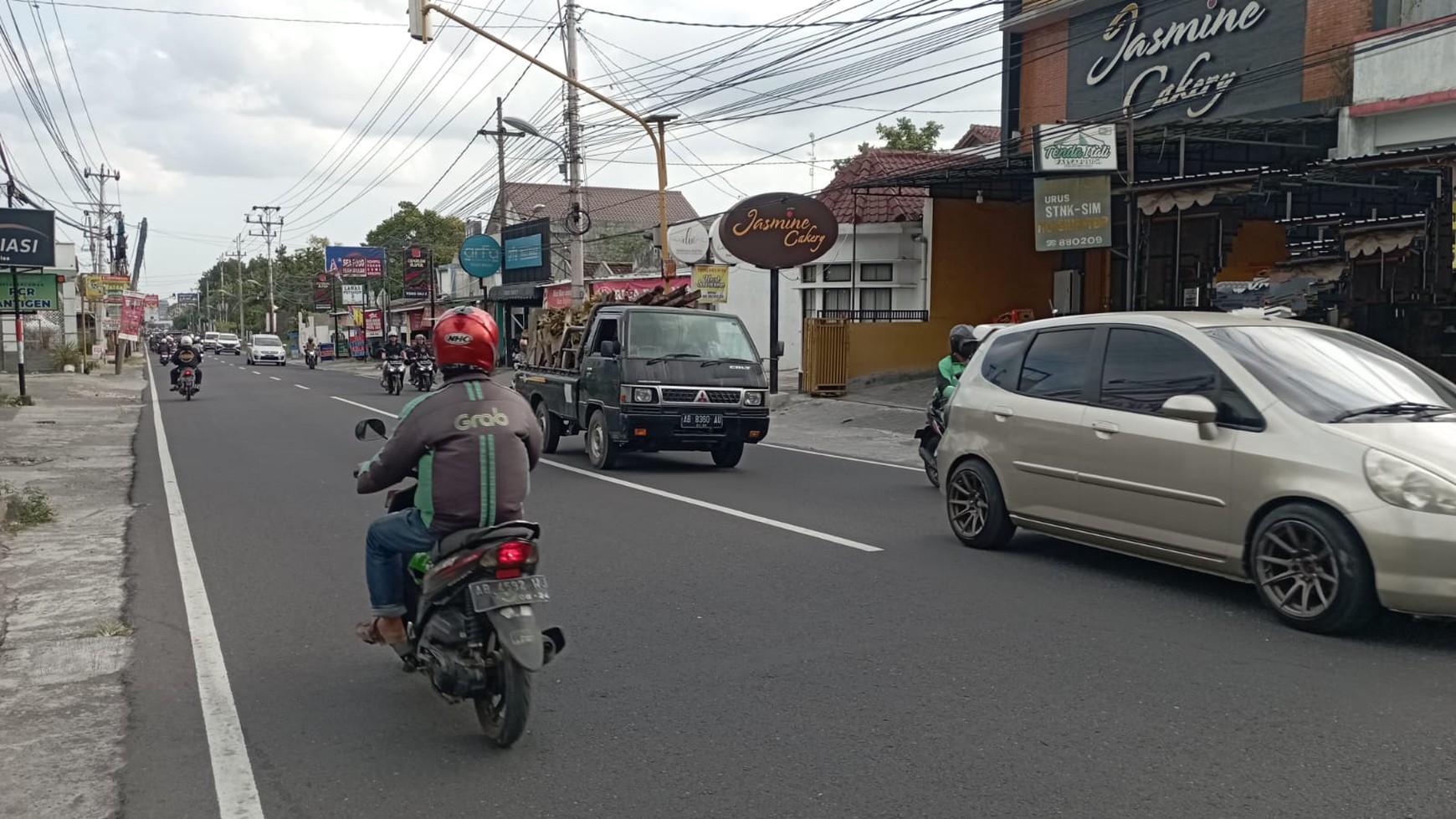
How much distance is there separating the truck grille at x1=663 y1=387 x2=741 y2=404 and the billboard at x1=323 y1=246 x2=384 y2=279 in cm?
5559

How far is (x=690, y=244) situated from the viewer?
3459 centimetres

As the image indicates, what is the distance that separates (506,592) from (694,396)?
880 centimetres

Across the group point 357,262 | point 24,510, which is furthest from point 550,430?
point 357,262

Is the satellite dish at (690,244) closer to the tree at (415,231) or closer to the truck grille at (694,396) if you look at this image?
the truck grille at (694,396)

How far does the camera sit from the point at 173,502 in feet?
37.1

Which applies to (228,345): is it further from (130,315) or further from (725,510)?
(725,510)

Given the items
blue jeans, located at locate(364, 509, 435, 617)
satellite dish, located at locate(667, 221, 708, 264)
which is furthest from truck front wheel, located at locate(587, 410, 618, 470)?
satellite dish, located at locate(667, 221, 708, 264)

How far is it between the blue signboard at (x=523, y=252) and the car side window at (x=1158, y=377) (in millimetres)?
44618

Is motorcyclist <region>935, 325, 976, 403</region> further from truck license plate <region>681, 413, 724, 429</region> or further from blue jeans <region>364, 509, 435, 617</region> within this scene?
blue jeans <region>364, 509, 435, 617</region>

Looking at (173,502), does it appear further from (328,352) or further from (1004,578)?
(328,352)

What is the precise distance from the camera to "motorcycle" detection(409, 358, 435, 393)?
32312 mm

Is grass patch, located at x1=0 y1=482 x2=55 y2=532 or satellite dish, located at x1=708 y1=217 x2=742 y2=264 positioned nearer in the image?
grass patch, located at x1=0 y1=482 x2=55 y2=532

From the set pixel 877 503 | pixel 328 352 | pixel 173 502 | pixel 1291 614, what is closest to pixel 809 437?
pixel 877 503

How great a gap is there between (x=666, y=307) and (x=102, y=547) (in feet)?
22.5
